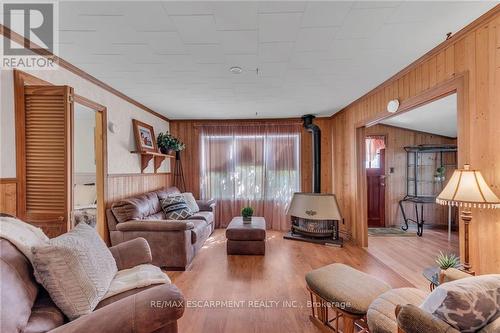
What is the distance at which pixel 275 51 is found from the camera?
6.76ft

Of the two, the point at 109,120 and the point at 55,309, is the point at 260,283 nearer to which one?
the point at 55,309

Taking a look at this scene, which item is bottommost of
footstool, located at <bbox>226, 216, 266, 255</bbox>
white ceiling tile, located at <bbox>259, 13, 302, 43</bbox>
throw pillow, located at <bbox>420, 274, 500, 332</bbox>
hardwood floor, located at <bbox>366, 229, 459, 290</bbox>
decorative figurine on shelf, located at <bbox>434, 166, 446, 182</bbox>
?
hardwood floor, located at <bbox>366, 229, 459, 290</bbox>

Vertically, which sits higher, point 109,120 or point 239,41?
point 239,41

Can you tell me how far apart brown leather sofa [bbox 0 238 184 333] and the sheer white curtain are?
3.63 meters

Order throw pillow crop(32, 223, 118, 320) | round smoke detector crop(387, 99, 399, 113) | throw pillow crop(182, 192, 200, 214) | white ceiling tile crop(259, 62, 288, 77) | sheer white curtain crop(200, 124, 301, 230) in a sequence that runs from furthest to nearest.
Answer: sheer white curtain crop(200, 124, 301, 230) < throw pillow crop(182, 192, 200, 214) < round smoke detector crop(387, 99, 399, 113) < white ceiling tile crop(259, 62, 288, 77) < throw pillow crop(32, 223, 118, 320)

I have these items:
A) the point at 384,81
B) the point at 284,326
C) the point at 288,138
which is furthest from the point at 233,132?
the point at 284,326

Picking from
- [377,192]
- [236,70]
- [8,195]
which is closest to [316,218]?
[377,192]

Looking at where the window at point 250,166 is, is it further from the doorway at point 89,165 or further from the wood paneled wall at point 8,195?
the wood paneled wall at point 8,195

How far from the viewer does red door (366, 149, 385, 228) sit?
5.05 m

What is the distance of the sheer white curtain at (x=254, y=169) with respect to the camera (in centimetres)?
484

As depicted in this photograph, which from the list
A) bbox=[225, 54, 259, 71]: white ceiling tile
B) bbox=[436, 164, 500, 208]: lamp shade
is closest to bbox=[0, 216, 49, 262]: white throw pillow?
bbox=[225, 54, 259, 71]: white ceiling tile

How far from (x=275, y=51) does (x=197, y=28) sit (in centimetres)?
71

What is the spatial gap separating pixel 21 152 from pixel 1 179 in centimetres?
23

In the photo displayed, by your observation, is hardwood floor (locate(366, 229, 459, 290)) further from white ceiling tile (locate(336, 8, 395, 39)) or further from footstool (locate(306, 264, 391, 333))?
white ceiling tile (locate(336, 8, 395, 39))
